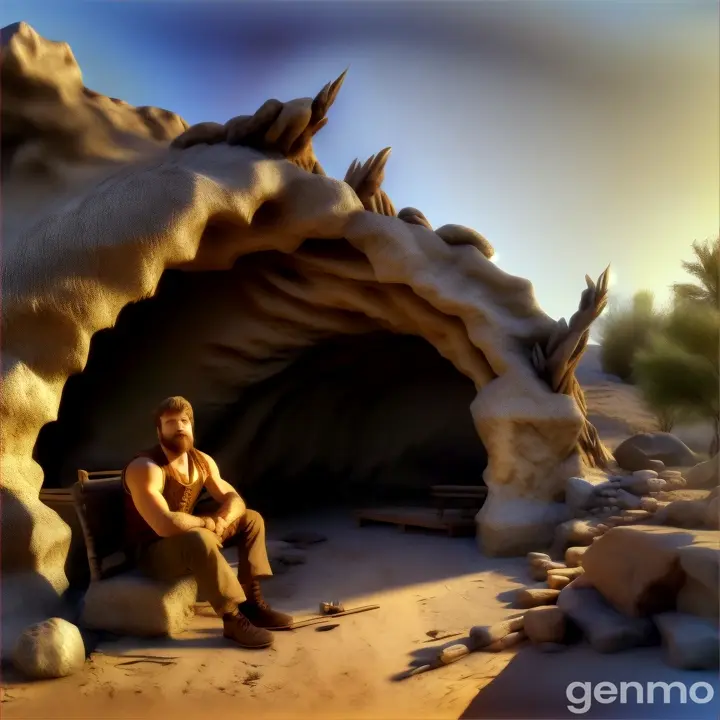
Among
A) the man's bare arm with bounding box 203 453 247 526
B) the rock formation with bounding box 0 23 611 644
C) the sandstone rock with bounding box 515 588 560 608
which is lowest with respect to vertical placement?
the sandstone rock with bounding box 515 588 560 608

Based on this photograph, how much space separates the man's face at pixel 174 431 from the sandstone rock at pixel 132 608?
0.62 m

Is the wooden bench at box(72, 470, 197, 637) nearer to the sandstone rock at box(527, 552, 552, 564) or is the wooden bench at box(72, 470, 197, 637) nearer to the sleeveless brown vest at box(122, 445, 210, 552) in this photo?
the sleeveless brown vest at box(122, 445, 210, 552)

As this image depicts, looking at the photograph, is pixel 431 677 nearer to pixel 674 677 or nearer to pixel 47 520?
pixel 674 677

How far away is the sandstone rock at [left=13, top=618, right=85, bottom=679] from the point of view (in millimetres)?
2641

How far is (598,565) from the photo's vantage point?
9.78 ft

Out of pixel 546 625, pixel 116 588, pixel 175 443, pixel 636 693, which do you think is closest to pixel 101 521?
pixel 116 588

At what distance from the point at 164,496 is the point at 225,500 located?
0.27 meters

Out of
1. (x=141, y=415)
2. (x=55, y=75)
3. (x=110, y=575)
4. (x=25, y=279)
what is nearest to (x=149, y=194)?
(x=25, y=279)

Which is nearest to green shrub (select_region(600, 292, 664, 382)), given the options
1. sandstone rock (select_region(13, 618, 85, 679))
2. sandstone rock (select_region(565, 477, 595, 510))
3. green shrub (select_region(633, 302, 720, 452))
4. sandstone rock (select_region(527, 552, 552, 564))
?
green shrub (select_region(633, 302, 720, 452))

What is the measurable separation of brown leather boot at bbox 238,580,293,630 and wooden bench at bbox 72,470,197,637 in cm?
30

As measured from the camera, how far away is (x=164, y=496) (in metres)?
3.09

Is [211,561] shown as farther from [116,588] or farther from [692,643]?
[692,643]

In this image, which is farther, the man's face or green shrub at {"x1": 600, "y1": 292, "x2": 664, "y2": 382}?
green shrub at {"x1": 600, "y1": 292, "x2": 664, "y2": 382}

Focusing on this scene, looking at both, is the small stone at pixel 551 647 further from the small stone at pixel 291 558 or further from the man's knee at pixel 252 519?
the small stone at pixel 291 558
